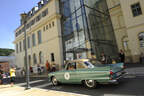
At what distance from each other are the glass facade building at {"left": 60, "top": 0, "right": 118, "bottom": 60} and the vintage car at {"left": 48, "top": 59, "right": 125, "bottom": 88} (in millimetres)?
8989

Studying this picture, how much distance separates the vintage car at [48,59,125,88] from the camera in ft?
16.3

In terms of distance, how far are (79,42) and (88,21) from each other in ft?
11.8

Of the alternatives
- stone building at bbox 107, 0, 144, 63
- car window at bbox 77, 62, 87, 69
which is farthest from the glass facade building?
car window at bbox 77, 62, 87, 69

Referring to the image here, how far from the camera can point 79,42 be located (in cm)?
1697

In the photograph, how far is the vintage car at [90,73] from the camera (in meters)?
4.95

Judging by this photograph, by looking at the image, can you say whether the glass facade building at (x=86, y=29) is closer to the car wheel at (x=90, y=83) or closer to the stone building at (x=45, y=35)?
the stone building at (x=45, y=35)

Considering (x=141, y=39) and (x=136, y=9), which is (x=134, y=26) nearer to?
(x=141, y=39)

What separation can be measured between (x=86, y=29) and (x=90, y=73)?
457 inches

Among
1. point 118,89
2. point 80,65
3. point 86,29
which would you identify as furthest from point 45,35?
point 118,89

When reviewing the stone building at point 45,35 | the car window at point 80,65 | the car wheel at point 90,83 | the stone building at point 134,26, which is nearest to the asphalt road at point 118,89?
the car wheel at point 90,83

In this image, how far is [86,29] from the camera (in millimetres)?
16219

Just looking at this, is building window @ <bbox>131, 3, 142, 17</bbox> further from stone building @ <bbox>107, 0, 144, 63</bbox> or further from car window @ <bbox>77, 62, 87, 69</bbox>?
car window @ <bbox>77, 62, 87, 69</bbox>

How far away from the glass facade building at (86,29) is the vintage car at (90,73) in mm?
8989

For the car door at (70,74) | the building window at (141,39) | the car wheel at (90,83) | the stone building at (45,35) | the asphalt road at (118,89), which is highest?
the stone building at (45,35)
